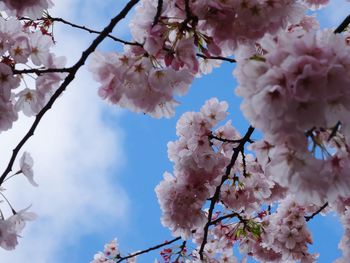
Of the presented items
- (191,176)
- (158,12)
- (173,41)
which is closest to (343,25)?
(173,41)

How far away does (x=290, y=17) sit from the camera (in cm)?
331

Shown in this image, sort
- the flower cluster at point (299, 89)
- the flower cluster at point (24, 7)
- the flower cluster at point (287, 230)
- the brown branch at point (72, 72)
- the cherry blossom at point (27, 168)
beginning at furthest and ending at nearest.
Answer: the flower cluster at point (287, 230)
the cherry blossom at point (27, 168)
the flower cluster at point (24, 7)
the brown branch at point (72, 72)
the flower cluster at point (299, 89)

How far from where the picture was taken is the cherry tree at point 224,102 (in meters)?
2.21

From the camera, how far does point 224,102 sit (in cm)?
502

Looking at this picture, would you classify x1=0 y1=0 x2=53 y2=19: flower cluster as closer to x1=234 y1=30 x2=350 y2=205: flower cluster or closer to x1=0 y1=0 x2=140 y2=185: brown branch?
x1=0 y1=0 x2=140 y2=185: brown branch

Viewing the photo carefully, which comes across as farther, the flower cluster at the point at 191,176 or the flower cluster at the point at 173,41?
the flower cluster at the point at 191,176

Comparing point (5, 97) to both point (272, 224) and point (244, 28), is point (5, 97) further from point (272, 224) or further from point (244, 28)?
point (272, 224)

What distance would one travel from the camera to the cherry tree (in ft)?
7.25

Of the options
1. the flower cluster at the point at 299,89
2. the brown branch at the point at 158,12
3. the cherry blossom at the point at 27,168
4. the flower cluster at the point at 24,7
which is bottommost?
the flower cluster at the point at 299,89

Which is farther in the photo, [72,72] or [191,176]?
[191,176]

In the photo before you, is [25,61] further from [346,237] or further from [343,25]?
[346,237]

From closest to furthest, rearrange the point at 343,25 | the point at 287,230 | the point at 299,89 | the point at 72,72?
the point at 299,89, the point at 72,72, the point at 343,25, the point at 287,230

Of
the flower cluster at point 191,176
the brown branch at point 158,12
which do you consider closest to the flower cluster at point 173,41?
the brown branch at point 158,12

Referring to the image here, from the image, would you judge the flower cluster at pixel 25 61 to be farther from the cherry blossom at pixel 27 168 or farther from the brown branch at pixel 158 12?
the brown branch at pixel 158 12
